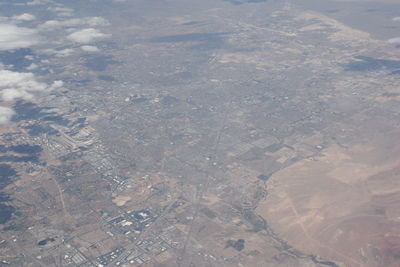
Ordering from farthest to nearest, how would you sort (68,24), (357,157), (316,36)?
(68,24), (316,36), (357,157)

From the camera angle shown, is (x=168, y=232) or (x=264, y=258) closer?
(x=264, y=258)

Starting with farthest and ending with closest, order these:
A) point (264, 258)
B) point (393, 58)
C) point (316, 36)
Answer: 1. point (316, 36)
2. point (393, 58)
3. point (264, 258)

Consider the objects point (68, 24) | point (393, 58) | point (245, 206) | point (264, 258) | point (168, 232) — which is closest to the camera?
point (264, 258)

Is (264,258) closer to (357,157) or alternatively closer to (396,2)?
(357,157)

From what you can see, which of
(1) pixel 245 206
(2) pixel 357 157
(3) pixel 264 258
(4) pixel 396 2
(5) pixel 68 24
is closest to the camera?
(3) pixel 264 258

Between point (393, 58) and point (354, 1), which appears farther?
point (354, 1)

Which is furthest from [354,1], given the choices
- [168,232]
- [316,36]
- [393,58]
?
[168,232]

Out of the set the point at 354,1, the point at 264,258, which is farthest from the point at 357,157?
the point at 354,1

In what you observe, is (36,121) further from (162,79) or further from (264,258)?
(264,258)
